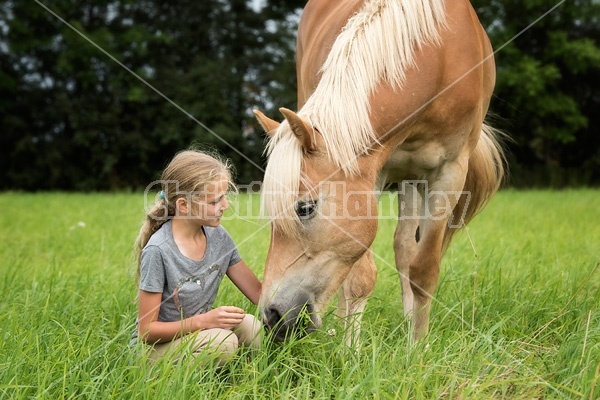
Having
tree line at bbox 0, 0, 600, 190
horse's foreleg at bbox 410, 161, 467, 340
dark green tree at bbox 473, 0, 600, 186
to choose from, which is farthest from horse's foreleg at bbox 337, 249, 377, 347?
dark green tree at bbox 473, 0, 600, 186

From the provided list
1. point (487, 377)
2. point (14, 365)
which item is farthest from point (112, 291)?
point (487, 377)

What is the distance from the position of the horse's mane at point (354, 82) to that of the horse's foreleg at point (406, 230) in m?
0.88

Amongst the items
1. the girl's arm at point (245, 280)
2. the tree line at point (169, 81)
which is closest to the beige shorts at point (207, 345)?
the girl's arm at point (245, 280)

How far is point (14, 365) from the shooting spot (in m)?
2.03

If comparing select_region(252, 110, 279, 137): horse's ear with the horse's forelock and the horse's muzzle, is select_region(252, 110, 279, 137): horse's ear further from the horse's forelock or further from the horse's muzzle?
the horse's muzzle

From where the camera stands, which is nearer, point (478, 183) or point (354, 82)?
point (354, 82)

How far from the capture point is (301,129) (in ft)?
7.64

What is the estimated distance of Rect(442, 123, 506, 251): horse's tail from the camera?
12.2 ft

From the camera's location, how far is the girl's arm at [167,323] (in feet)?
7.18

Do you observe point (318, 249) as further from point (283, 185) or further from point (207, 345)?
point (207, 345)

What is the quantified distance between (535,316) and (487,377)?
1.11 m

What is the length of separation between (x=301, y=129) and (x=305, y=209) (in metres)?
0.32

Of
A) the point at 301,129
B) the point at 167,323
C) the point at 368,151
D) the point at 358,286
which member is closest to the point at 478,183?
the point at 358,286

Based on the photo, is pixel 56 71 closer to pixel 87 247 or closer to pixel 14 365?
pixel 87 247
